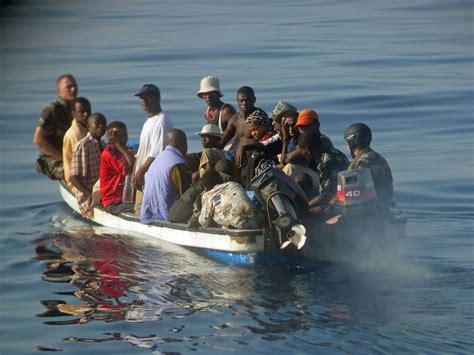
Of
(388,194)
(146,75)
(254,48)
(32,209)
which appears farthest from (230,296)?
(254,48)

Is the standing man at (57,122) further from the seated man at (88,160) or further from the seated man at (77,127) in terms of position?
the seated man at (88,160)

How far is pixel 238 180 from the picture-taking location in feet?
44.2

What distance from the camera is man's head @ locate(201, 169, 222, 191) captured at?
13.0 metres

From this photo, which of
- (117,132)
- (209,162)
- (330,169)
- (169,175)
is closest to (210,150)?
(209,162)

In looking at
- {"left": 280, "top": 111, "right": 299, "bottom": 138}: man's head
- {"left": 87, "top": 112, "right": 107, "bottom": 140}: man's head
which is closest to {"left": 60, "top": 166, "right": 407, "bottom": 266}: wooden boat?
{"left": 280, "top": 111, "right": 299, "bottom": 138}: man's head

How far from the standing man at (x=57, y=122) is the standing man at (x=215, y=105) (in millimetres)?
2226

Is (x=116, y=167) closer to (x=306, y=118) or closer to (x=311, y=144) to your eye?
(x=306, y=118)

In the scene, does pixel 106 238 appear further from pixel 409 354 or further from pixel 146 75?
pixel 146 75

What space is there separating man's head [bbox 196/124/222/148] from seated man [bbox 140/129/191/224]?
0.26m

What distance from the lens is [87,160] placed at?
1581 centimetres

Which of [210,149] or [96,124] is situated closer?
[210,149]

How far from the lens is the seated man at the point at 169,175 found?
1384 cm

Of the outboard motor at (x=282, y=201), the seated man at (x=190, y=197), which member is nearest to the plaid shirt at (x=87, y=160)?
the seated man at (x=190, y=197)

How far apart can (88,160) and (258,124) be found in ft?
10.8
